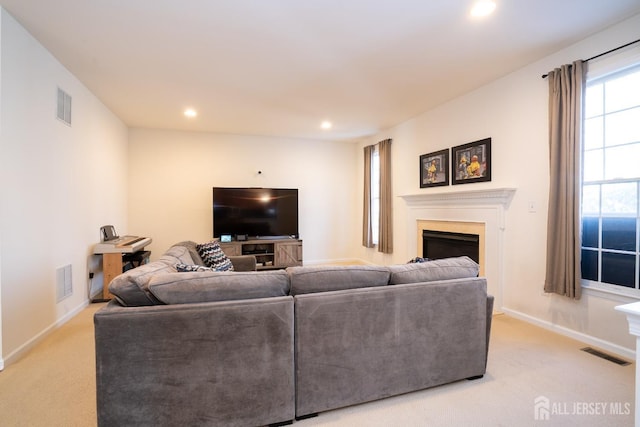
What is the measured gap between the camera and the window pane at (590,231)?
8.82 feet

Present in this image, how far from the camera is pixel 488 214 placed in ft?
11.9

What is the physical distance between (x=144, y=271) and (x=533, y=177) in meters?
3.59

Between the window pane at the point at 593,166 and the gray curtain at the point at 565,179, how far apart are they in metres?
0.11

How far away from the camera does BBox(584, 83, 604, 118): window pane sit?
269 centimetres

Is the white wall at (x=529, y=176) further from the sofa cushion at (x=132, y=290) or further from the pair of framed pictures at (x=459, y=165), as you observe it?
the sofa cushion at (x=132, y=290)

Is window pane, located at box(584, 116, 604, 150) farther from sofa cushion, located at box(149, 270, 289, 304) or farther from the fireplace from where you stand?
sofa cushion, located at box(149, 270, 289, 304)

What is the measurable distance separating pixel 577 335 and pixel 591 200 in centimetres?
123

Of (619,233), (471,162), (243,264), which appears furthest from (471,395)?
(471,162)

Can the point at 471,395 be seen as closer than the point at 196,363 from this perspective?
No

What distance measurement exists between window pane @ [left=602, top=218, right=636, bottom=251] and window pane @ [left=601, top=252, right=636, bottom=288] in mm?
75

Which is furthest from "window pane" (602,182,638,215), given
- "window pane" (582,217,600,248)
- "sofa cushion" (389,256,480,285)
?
"sofa cushion" (389,256,480,285)

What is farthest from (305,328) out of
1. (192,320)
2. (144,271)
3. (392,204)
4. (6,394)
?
(392,204)

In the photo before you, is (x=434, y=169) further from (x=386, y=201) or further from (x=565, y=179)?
(x=565, y=179)

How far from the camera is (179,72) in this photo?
331 cm
